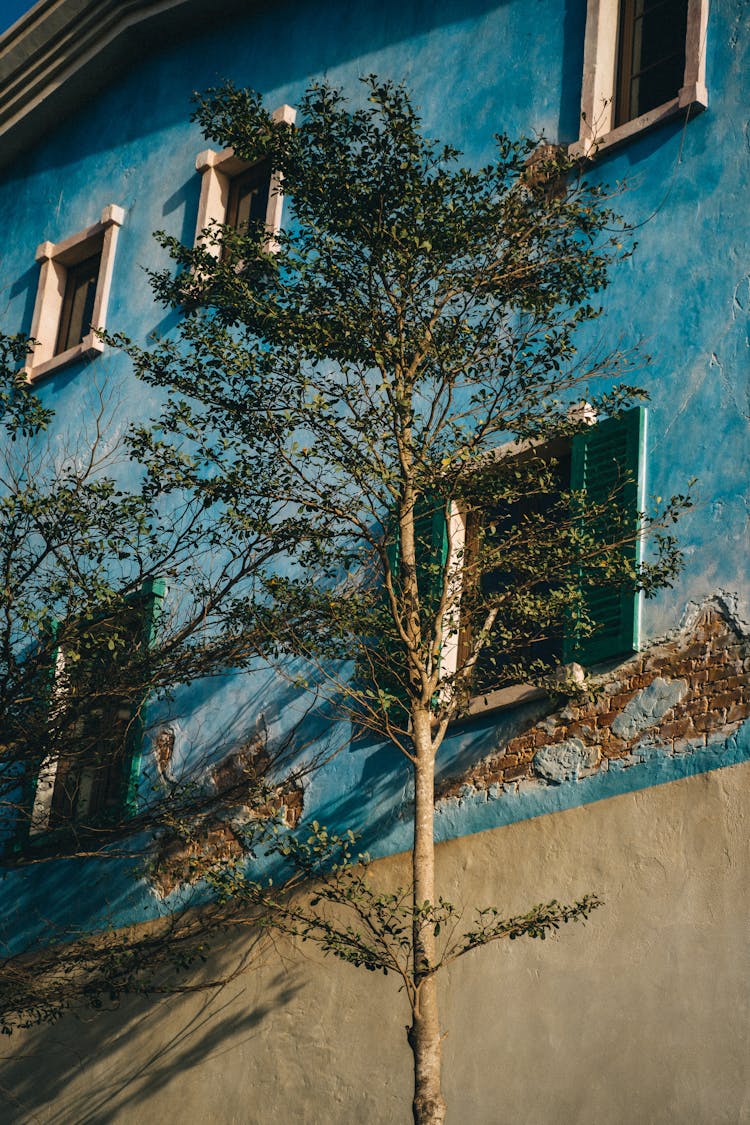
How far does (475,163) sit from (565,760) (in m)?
4.45

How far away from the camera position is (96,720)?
1102 centimetres

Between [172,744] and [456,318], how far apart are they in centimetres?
429

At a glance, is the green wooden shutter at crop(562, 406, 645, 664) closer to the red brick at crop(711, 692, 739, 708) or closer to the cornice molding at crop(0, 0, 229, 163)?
the red brick at crop(711, 692, 739, 708)

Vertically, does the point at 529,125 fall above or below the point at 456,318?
above

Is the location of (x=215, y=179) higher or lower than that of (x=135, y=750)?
higher

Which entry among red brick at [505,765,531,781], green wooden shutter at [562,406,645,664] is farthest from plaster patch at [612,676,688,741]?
red brick at [505,765,531,781]

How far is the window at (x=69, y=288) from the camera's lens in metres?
13.9

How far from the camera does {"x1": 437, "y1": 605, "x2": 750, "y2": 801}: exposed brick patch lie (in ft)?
27.1

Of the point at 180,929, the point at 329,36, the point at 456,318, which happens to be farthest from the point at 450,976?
the point at 329,36

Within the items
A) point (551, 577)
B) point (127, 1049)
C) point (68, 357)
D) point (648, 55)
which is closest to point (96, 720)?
point (127, 1049)

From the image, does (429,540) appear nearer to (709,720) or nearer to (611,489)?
(611,489)

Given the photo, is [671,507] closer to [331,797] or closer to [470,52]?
[331,797]

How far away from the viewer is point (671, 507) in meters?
8.77

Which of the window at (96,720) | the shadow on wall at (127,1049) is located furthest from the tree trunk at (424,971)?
the shadow on wall at (127,1049)
